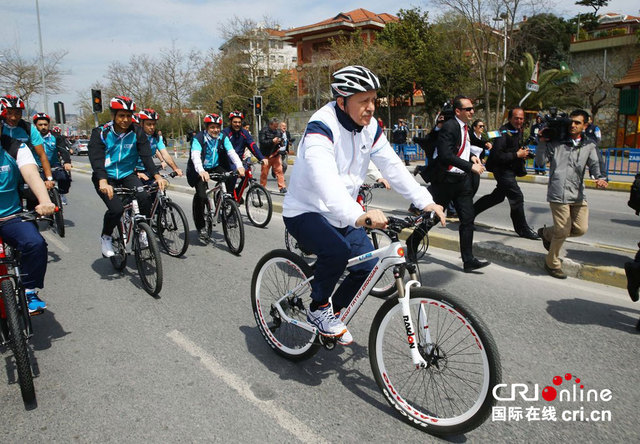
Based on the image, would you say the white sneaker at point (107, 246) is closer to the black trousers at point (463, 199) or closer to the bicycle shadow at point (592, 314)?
the black trousers at point (463, 199)

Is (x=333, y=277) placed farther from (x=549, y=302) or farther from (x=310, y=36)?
(x=310, y=36)

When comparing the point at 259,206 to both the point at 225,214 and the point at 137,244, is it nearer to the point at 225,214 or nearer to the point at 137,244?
the point at 225,214

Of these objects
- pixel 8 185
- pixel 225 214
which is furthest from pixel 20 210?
pixel 225 214

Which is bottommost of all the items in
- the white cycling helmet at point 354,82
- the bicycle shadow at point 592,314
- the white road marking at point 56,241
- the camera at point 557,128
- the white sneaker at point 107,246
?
the white road marking at point 56,241

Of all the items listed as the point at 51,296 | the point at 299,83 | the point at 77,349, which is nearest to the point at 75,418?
the point at 77,349

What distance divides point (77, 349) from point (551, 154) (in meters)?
5.19

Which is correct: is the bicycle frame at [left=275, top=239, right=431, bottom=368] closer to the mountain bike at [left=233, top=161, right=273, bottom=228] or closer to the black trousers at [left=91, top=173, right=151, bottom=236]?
the black trousers at [left=91, top=173, right=151, bottom=236]

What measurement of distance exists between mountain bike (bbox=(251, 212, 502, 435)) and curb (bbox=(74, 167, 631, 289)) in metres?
3.25

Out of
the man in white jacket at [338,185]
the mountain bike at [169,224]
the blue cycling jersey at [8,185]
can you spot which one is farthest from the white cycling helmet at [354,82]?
the mountain bike at [169,224]

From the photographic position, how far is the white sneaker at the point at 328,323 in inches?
126

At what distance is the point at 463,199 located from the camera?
18.9 ft

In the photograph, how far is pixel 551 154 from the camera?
217 inches

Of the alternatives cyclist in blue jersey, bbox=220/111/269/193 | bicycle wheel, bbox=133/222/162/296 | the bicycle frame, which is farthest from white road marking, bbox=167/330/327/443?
cyclist in blue jersey, bbox=220/111/269/193

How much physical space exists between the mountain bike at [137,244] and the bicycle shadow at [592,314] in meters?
3.90
